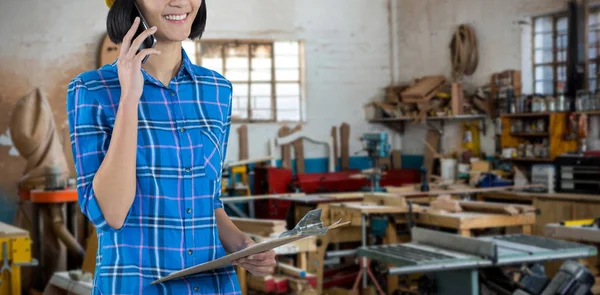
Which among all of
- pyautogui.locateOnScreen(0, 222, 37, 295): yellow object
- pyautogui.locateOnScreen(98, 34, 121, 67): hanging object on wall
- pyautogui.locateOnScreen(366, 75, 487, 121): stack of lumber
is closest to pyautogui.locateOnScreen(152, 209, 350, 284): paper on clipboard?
pyautogui.locateOnScreen(0, 222, 37, 295): yellow object

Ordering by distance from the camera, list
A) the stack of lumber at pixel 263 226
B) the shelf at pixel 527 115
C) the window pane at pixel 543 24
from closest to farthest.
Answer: the stack of lumber at pixel 263 226
the shelf at pixel 527 115
the window pane at pixel 543 24

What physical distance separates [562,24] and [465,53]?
4.17 feet

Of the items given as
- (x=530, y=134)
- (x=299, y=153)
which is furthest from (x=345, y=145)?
(x=530, y=134)

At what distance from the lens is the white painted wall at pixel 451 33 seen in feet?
27.9

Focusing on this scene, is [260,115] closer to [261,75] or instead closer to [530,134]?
[261,75]

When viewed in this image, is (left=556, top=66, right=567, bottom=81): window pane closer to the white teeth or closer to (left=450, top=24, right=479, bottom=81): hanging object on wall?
(left=450, top=24, right=479, bottom=81): hanging object on wall

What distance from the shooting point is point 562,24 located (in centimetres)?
812

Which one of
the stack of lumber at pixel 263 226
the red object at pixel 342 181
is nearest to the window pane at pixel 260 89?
the red object at pixel 342 181

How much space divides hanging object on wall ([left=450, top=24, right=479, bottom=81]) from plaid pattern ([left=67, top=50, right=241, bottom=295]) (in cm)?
809

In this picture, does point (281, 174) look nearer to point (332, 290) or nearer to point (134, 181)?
point (332, 290)

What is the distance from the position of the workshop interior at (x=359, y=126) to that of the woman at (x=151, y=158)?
10.1 feet

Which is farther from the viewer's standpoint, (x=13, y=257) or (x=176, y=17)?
(x=13, y=257)

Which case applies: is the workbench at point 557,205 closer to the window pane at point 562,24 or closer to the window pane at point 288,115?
the window pane at point 562,24

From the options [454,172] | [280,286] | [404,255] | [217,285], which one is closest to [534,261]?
[404,255]
